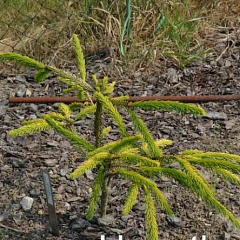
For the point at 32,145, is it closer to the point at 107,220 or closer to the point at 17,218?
the point at 17,218

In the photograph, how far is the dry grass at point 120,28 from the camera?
3.52 meters

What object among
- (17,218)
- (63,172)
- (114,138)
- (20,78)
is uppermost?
(20,78)

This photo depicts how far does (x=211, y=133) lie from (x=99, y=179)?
116cm

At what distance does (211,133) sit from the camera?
9.23ft

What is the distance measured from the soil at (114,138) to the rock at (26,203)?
0.02m

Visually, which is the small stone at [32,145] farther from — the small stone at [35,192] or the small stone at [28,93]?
the small stone at [28,93]

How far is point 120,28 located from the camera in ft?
11.6

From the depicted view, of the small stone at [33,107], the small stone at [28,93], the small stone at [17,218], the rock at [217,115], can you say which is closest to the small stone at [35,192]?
the small stone at [17,218]

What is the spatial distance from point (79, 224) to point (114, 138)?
0.71 m

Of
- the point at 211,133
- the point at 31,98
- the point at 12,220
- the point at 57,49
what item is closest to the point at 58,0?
the point at 57,49

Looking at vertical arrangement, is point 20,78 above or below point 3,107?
above

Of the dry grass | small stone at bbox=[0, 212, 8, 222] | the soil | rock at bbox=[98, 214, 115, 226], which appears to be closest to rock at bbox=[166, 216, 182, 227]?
the soil

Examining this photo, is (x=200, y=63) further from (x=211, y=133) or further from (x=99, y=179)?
(x=99, y=179)

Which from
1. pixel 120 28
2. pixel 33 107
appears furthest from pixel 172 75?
pixel 33 107
